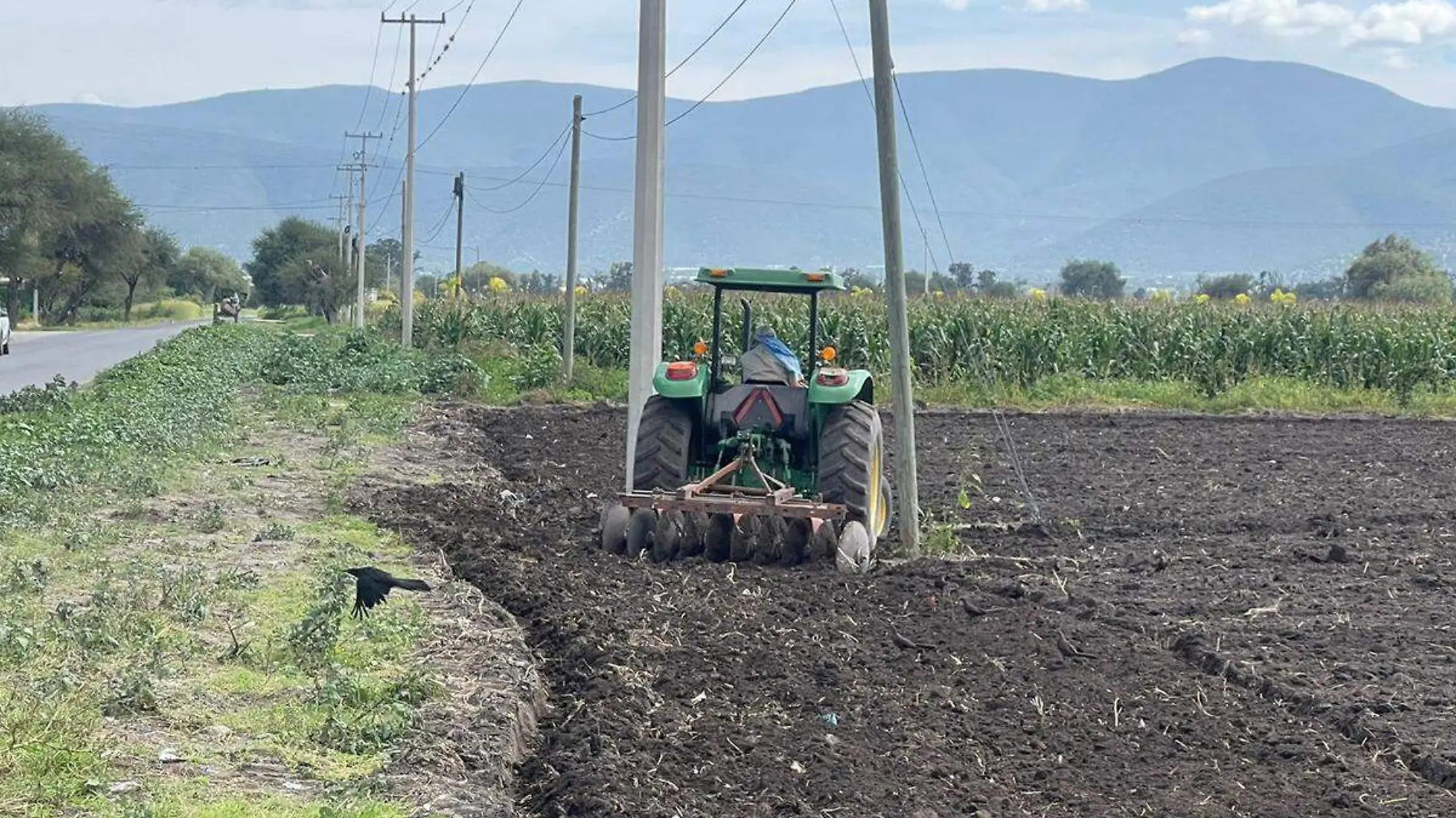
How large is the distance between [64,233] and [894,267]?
72.0 meters

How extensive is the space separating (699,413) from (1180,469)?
8097 mm

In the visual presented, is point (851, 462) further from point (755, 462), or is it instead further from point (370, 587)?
point (370, 587)

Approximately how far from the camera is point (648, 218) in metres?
16.4

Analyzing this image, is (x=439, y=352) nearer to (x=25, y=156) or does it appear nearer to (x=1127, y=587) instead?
(x=1127, y=587)

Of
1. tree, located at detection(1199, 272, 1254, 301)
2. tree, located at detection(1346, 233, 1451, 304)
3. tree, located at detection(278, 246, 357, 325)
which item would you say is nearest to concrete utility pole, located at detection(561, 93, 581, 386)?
tree, located at detection(1346, 233, 1451, 304)

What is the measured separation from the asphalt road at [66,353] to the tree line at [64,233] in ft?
13.3

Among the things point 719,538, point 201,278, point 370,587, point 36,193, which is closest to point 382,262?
point 201,278

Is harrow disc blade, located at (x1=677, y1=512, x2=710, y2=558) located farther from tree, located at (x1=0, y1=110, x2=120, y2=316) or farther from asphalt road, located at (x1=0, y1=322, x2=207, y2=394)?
tree, located at (x1=0, y1=110, x2=120, y2=316)

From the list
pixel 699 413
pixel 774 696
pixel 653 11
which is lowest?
pixel 774 696

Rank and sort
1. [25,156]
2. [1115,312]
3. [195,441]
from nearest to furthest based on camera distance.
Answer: [195,441], [1115,312], [25,156]

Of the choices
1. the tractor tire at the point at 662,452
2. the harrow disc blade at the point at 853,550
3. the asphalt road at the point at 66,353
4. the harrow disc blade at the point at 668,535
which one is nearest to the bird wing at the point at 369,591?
the harrow disc blade at the point at 668,535

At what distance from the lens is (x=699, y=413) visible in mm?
14078

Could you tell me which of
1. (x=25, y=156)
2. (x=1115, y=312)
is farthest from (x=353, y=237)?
(x=1115, y=312)

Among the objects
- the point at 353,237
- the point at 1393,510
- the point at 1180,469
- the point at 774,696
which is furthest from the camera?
the point at 353,237
